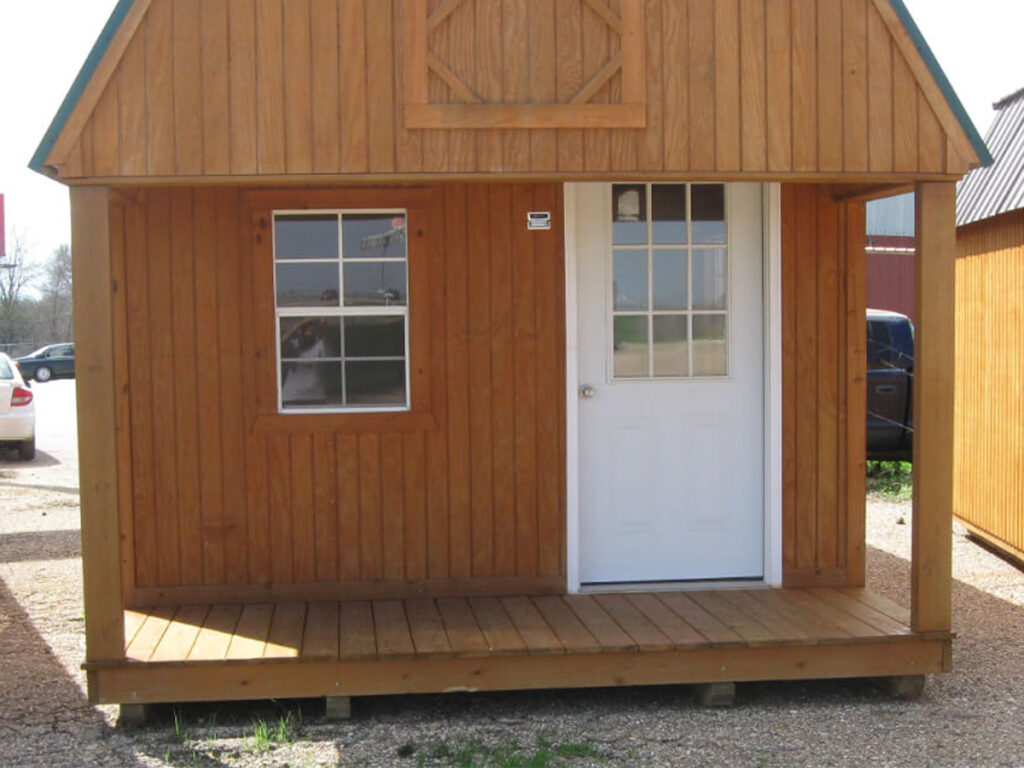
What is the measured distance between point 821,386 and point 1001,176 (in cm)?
317

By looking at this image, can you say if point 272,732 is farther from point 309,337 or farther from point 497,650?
point 309,337

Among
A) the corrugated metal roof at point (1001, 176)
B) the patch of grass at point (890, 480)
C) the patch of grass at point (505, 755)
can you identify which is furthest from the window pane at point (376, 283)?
the patch of grass at point (890, 480)

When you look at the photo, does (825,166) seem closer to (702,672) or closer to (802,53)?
(802,53)

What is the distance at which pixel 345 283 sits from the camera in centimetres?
601

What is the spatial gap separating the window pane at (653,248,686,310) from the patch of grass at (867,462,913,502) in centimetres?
578

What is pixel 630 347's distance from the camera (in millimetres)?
6164

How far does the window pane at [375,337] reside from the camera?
604 centimetres

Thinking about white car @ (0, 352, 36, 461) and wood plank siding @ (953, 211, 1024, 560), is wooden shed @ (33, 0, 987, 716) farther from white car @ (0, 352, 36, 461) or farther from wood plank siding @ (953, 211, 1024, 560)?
white car @ (0, 352, 36, 461)

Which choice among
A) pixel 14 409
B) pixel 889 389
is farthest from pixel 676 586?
pixel 14 409

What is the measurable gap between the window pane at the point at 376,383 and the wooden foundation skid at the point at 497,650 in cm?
106

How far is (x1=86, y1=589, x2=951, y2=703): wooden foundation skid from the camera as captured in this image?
16.6 ft

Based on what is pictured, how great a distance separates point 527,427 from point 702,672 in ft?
5.06

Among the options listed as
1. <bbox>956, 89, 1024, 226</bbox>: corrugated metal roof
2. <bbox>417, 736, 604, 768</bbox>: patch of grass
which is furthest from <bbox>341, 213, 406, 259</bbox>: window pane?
<bbox>956, 89, 1024, 226</bbox>: corrugated metal roof

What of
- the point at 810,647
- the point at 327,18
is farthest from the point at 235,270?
the point at 810,647
